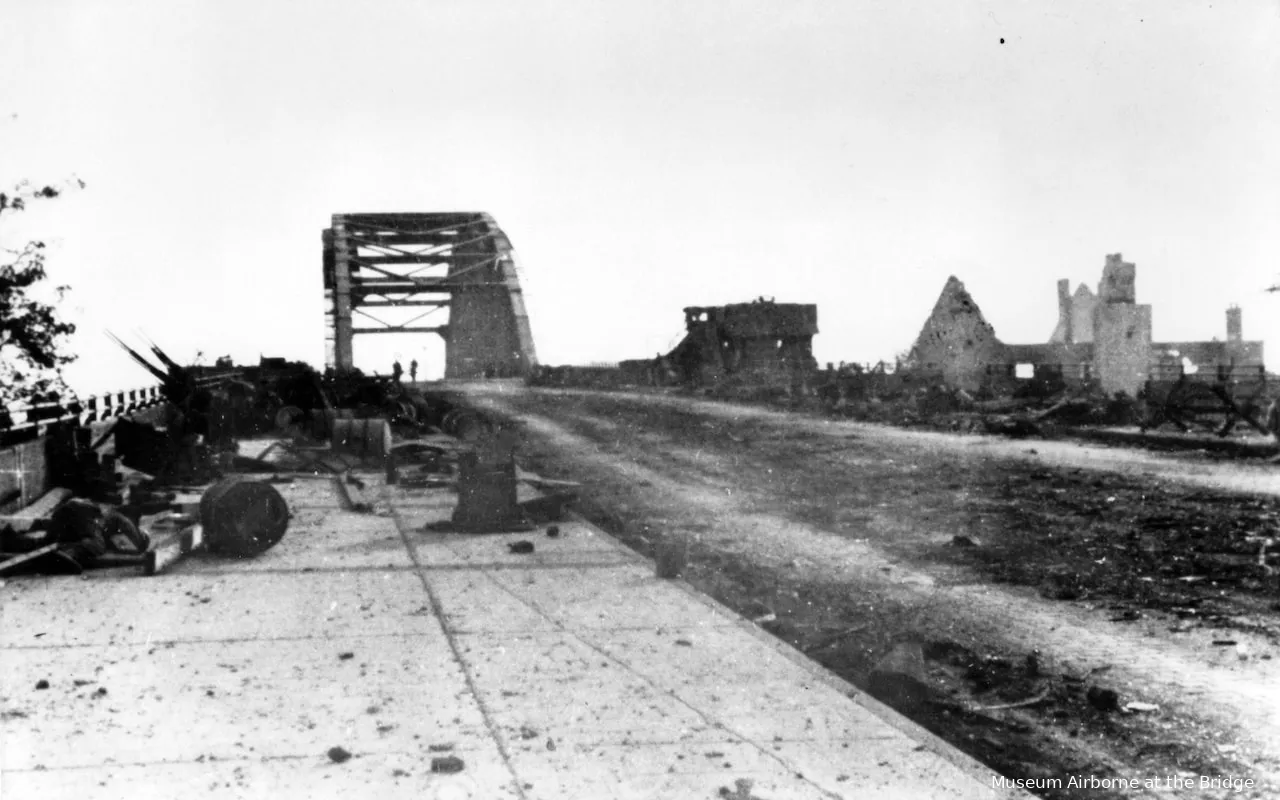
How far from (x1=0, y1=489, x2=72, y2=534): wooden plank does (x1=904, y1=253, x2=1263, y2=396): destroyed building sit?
2089 centimetres

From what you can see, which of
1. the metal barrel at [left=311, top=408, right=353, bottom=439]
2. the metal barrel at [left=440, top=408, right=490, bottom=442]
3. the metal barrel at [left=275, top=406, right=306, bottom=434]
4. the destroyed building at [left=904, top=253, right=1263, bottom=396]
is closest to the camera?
the metal barrel at [left=311, top=408, right=353, bottom=439]

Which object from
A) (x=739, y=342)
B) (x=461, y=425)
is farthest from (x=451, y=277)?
(x=461, y=425)

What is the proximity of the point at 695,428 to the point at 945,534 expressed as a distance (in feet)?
42.5

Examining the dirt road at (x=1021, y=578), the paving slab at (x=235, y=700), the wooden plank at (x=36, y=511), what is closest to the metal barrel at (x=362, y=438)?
the dirt road at (x=1021, y=578)

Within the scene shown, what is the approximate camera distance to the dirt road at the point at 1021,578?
15.6ft

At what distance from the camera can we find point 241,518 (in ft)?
25.6

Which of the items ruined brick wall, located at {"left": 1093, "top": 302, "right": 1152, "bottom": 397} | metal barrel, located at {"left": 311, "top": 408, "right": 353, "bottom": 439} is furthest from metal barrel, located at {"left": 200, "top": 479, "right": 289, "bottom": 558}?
ruined brick wall, located at {"left": 1093, "top": 302, "right": 1152, "bottom": 397}

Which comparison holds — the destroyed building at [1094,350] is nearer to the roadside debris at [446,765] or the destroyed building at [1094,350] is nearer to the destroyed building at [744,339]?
the destroyed building at [744,339]

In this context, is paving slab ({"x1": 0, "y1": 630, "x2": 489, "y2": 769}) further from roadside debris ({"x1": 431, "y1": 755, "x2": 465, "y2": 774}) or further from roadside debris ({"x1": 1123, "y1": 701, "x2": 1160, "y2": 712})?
roadside debris ({"x1": 1123, "y1": 701, "x2": 1160, "y2": 712})

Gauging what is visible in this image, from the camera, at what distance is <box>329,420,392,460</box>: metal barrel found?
15.0m

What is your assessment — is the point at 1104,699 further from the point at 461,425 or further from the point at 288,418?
the point at 288,418

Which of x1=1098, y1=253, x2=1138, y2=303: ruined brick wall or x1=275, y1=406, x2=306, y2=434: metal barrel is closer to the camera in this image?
x1=275, y1=406, x2=306, y2=434: metal barrel

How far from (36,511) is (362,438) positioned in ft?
19.1

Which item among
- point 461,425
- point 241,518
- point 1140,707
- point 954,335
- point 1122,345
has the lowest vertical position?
point 1140,707
